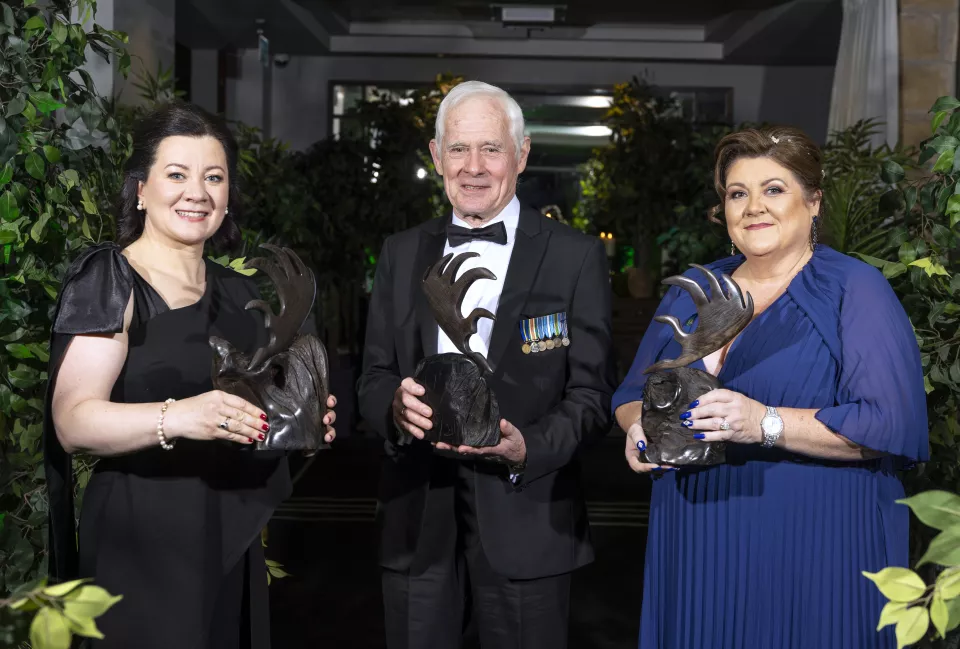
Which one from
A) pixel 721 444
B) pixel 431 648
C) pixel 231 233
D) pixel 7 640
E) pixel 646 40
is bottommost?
pixel 431 648

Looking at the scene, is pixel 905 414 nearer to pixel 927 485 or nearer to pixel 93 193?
pixel 927 485

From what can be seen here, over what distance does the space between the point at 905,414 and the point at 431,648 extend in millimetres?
946

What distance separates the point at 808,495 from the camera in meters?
1.77

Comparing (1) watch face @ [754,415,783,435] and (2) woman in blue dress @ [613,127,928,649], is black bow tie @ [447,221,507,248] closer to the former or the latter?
(2) woman in blue dress @ [613,127,928,649]

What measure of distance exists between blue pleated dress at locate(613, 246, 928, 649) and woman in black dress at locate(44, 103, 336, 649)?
717 mm

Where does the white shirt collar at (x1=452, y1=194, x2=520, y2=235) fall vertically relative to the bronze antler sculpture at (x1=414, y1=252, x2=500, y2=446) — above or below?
above

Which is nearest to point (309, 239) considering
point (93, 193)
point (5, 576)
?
point (93, 193)

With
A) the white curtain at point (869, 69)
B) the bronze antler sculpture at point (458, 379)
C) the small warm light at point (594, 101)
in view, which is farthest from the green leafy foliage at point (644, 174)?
the bronze antler sculpture at point (458, 379)

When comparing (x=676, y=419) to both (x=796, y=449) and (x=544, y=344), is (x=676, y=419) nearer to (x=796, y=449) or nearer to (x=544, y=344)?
(x=796, y=449)

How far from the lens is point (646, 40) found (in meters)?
10.4

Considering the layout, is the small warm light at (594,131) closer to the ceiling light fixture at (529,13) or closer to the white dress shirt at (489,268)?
the ceiling light fixture at (529,13)

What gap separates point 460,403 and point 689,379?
0.38m

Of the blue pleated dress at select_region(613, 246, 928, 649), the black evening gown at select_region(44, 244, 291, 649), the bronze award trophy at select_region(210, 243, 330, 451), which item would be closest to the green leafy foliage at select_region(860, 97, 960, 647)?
the blue pleated dress at select_region(613, 246, 928, 649)

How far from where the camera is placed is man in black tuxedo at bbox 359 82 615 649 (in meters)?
1.93
